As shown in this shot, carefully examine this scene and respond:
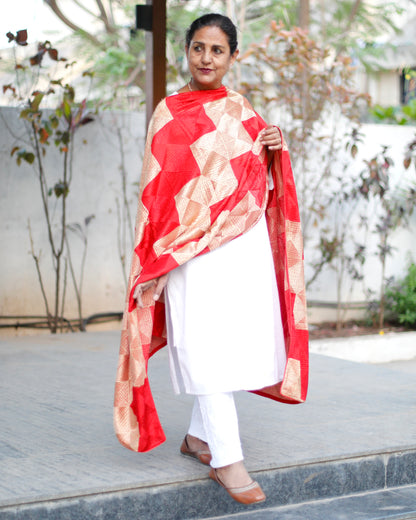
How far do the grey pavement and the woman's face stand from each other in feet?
4.12

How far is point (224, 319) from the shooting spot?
2.28 metres

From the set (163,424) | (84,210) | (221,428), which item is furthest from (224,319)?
(84,210)

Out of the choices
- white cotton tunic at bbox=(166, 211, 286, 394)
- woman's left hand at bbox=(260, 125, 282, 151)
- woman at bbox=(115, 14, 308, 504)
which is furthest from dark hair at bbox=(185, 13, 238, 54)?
white cotton tunic at bbox=(166, 211, 286, 394)

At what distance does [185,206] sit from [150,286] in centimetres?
27

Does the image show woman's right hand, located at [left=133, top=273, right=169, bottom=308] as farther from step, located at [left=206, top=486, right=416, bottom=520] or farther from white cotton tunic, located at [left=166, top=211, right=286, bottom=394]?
step, located at [left=206, top=486, right=416, bottom=520]

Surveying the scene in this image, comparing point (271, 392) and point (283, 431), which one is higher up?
point (271, 392)

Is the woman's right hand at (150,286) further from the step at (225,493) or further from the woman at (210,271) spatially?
the step at (225,493)

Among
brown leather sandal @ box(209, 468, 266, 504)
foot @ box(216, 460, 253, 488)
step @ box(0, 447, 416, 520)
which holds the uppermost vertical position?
foot @ box(216, 460, 253, 488)

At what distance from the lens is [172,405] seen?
334 cm

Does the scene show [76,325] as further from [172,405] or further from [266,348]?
[266,348]

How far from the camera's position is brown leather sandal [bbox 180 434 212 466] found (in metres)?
2.47

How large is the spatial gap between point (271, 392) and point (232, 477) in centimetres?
36

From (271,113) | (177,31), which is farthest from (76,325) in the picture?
(177,31)

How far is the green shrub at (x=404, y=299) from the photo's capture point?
649 cm
